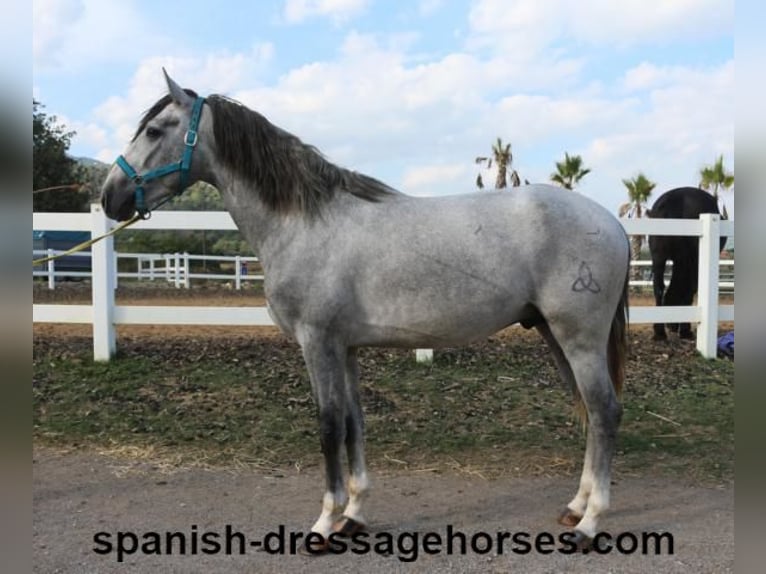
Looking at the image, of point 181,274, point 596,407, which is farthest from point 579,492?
point 181,274

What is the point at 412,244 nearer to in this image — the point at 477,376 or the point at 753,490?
the point at 753,490

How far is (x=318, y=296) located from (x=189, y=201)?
37453mm

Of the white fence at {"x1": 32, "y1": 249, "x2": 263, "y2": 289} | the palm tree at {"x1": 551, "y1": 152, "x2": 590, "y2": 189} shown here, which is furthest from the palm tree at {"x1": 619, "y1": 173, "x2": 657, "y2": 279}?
the white fence at {"x1": 32, "y1": 249, "x2": 263, "y2": 289}

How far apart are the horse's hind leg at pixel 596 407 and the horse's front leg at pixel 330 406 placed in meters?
1.17

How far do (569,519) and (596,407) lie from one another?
0.70 metres

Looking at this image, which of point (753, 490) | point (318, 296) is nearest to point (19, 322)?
point (318, 296)

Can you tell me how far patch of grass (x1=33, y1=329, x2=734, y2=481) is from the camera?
4672mm

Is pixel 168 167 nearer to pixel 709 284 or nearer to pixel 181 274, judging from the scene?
pixel 709 284

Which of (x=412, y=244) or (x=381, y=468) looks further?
(x=381, y=468)

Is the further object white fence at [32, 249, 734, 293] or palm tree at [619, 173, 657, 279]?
palm tree at [619, 173, 657, 279]

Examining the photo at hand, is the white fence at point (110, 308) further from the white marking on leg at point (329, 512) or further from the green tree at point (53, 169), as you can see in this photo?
the green tree at point (53, 169)

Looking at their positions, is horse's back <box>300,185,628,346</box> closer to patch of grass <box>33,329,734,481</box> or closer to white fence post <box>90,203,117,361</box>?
patch of grass <box>33,329,734,481</box>

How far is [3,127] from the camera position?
1.65 m

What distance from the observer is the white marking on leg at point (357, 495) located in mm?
3402
